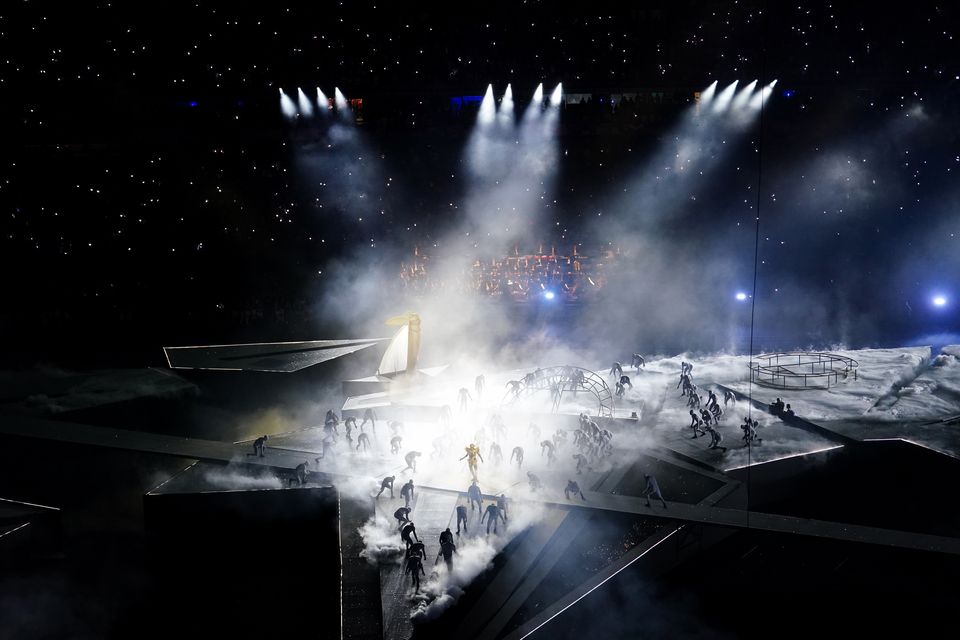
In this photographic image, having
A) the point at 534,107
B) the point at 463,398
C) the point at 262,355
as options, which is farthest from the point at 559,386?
the point at 534,107

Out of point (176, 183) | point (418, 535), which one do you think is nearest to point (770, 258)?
point (418, 535)

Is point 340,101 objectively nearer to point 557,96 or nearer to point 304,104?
point 304,104

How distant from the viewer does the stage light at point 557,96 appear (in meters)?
22.9

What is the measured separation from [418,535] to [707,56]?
66.0 feet

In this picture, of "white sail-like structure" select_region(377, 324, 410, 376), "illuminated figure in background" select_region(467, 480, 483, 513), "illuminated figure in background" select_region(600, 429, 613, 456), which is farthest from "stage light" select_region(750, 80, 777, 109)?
"illuminated figure in background" select_region(467, 480, 483, 513)

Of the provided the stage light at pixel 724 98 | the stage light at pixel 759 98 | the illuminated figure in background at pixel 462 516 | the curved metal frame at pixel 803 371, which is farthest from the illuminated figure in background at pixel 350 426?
the stage light at pixel 759 98

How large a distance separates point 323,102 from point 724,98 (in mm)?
14483

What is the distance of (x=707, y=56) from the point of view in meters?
22.0

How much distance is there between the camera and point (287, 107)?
76.6ft

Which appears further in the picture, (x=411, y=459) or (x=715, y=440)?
(x=715, y=440)

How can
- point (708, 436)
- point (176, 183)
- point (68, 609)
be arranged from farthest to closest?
point (176, 183) → point (708, 436) → point (68, 609)

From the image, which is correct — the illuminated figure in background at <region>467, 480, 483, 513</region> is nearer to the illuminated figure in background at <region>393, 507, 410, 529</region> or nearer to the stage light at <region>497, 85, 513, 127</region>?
the illuminated figure in background at <region>393, 507, 410, 529</region>

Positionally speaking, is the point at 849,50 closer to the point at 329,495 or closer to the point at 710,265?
the point at 710,265

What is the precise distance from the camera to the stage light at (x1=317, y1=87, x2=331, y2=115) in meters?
23.1
